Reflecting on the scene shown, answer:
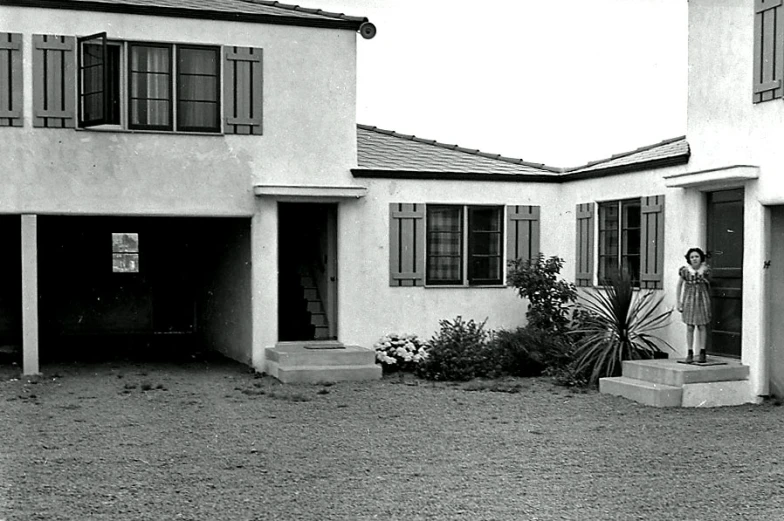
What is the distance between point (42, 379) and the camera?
1144cm

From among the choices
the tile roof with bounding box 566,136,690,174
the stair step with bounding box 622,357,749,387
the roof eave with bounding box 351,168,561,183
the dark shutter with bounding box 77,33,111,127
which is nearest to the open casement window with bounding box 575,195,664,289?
the tile roof with bounding box 566,136,690,174

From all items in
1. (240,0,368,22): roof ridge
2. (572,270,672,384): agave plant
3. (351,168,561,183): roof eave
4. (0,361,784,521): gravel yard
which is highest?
(240,0,368,22): roof ridge

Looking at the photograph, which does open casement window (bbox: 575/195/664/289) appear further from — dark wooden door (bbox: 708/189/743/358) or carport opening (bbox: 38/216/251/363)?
carport opening (bbox: 38/216/251/363)

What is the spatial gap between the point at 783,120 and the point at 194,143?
23.2 feet

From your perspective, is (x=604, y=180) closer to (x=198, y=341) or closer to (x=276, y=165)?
(x=276, y=165)

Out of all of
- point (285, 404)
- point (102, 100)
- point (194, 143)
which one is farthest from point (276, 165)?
point (285, 404)

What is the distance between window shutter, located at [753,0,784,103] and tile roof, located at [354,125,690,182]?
176 centimetres

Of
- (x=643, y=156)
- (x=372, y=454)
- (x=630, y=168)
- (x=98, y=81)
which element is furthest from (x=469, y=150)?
(x=372, y=454)

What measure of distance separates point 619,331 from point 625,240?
1.75 metres

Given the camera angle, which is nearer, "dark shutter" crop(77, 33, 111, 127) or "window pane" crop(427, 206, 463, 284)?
"dark shutter" crop(77, 33, 111, 127)

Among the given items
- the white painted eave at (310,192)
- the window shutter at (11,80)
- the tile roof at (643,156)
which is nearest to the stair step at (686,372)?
the tile roof at (643,156)

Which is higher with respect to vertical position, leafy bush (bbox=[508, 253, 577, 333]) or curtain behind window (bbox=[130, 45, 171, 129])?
curtain behind window (bbox=[130, 45, 171, 129])

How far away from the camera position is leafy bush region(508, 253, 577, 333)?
12844 mm

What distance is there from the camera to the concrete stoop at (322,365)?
11422 millimetres
